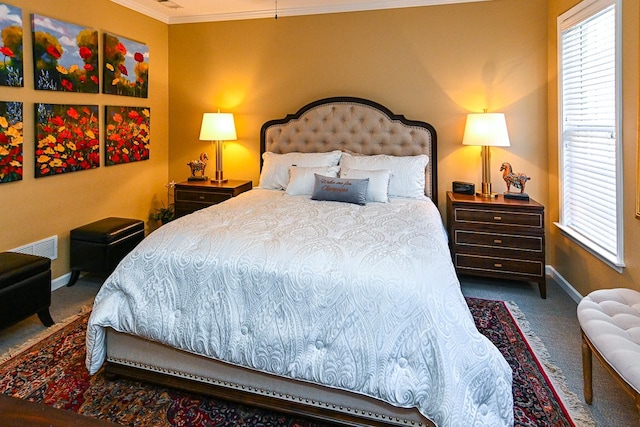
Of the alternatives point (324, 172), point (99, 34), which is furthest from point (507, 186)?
point (99, 34)

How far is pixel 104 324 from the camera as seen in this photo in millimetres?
2111

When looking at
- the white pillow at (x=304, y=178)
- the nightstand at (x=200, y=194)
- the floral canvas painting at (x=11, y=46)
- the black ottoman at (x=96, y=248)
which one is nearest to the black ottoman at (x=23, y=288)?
the black ottoman at (x=96, y=248)

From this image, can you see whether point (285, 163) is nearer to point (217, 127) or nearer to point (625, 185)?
point (217, 127)

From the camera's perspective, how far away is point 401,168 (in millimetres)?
3807

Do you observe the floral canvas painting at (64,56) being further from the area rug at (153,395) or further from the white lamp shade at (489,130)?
the white lamp shade at (489,130)

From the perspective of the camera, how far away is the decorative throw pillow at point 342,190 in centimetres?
336

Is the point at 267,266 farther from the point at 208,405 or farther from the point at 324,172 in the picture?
the point at 324,172

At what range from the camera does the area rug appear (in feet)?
6.32

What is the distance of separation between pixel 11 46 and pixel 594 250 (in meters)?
4.62

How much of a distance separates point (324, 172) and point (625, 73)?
7.70ft

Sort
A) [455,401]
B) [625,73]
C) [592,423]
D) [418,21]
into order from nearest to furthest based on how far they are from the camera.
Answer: [455,401]
[592,423]
[625,73]
[418,21]

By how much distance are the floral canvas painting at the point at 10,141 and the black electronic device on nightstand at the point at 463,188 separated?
12.5ft

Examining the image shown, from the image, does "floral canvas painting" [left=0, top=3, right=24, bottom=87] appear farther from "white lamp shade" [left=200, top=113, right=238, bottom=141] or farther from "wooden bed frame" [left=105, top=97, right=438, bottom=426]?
"wooden bed frame" [left=105, top=97, right=438, bottom=426]

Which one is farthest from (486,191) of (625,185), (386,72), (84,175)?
(84,175)
